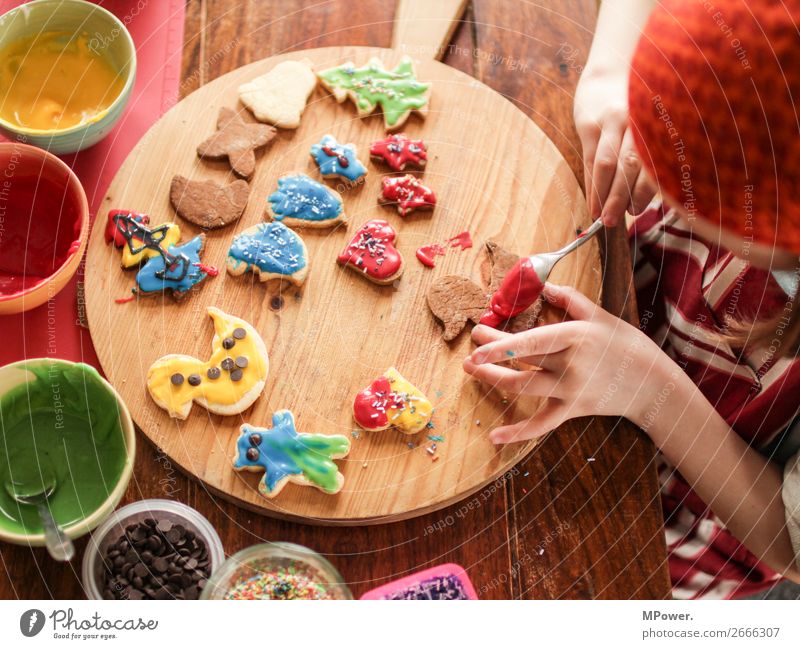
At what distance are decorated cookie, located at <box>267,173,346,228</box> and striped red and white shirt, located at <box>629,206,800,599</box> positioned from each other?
0.42 metres

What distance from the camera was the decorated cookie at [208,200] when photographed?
93cm

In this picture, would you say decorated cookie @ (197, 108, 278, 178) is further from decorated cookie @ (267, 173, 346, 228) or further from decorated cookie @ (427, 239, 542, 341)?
decorated cookie @ (427, 239, 542, 341)

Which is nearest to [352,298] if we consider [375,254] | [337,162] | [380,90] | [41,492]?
[375,254]

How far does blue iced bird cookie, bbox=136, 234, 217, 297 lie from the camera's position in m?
0.89

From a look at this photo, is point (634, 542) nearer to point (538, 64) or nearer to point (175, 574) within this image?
point (175, 574)

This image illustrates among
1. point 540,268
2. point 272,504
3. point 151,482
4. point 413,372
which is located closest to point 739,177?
point 540,268

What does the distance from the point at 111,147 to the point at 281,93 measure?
0.74 ft

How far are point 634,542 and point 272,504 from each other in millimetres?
412

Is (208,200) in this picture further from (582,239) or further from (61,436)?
(582,239)

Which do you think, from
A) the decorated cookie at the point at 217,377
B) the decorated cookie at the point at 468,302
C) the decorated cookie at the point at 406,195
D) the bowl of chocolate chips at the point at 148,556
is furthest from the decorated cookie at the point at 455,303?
the bowl of chocolate chips at the point at 148,556

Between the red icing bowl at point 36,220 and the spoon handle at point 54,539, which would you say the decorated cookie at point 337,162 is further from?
the spoon handle at point 54,539

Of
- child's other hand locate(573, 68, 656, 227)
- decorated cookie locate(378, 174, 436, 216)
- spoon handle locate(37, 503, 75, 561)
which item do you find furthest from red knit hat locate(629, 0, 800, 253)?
spoon handle locate(37, 503, 75, 561)

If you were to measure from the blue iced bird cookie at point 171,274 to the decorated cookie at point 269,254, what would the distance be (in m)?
0.04
